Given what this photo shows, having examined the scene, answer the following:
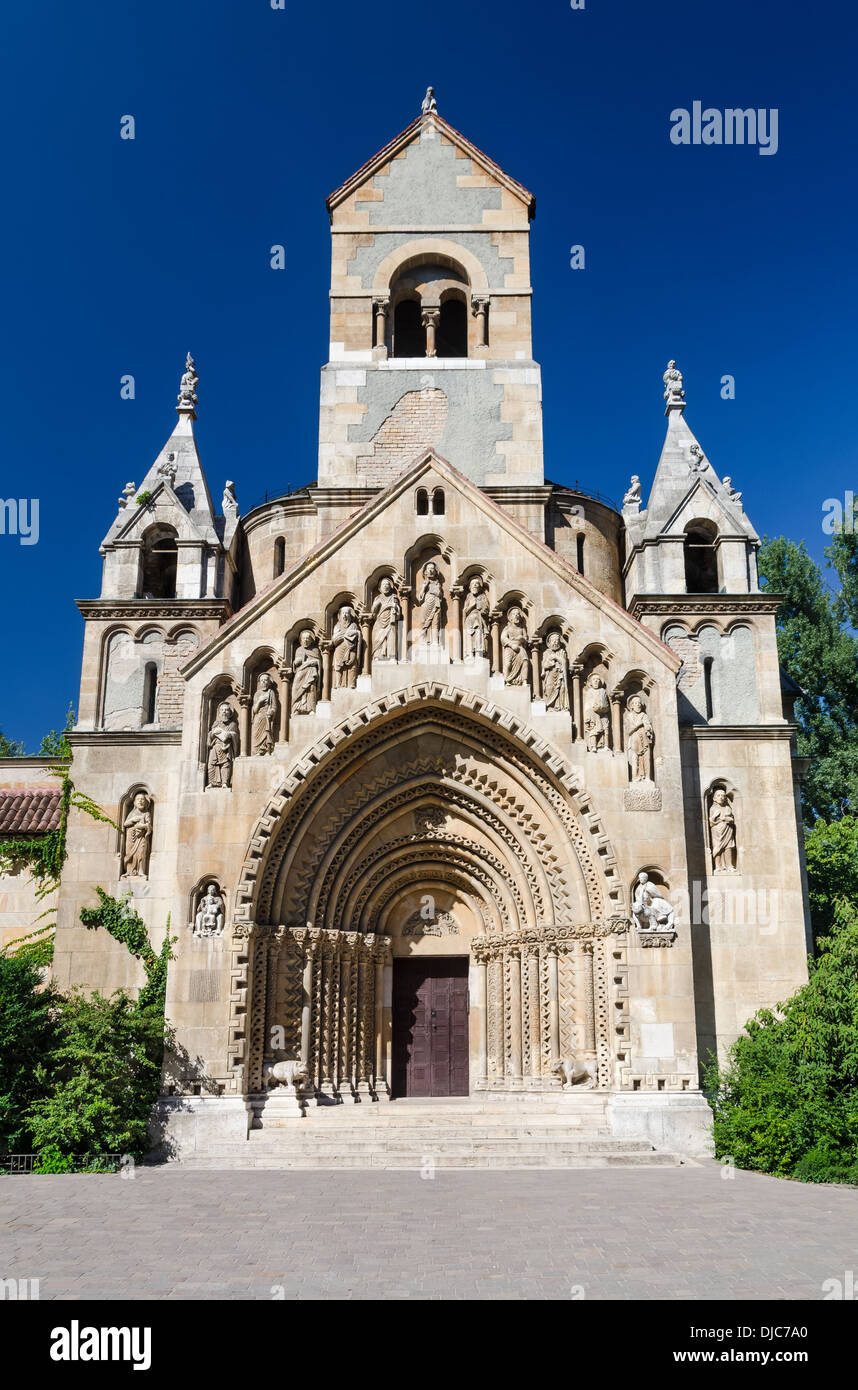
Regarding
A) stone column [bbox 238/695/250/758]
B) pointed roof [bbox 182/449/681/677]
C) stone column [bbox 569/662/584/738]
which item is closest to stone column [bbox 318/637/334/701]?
pointed roof [bbox 182/449/681/677]

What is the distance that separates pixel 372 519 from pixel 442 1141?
10.9 m

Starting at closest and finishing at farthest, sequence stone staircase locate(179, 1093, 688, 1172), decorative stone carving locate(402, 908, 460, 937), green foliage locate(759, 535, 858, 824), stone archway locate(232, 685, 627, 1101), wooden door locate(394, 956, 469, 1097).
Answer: stone staircase locate(179, 1093, 688, 1172) → stone archway locate(232, 685, 627, 1101) → wooden door locate(394, 956, 469, 1097) → decorative stone carving locate(402, 908, 460, 937) → green foliage locate(759, 535, 858, 824)

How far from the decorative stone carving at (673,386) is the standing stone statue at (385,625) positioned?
955 cm

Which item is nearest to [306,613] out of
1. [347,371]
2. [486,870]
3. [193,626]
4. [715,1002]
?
[193,626]

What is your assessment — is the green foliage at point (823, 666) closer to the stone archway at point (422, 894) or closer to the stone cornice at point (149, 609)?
the stone archway at point (422, 894)

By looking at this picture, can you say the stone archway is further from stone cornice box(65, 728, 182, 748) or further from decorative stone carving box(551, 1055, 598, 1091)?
stone cornice box(65, 728, 182, 748)

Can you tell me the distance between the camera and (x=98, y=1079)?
57.2 feet

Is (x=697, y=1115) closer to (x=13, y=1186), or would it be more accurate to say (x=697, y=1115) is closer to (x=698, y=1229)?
(x=698, y=1229)

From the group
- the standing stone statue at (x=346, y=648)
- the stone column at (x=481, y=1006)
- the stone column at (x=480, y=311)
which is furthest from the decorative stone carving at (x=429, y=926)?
the stone column at (x=480, y=311)

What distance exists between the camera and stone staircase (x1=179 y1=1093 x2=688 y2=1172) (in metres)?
17.0

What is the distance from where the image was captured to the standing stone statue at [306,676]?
20.0m

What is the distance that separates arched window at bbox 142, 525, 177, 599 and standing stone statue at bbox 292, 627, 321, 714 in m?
4.73

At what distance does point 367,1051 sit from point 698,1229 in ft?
31.7
